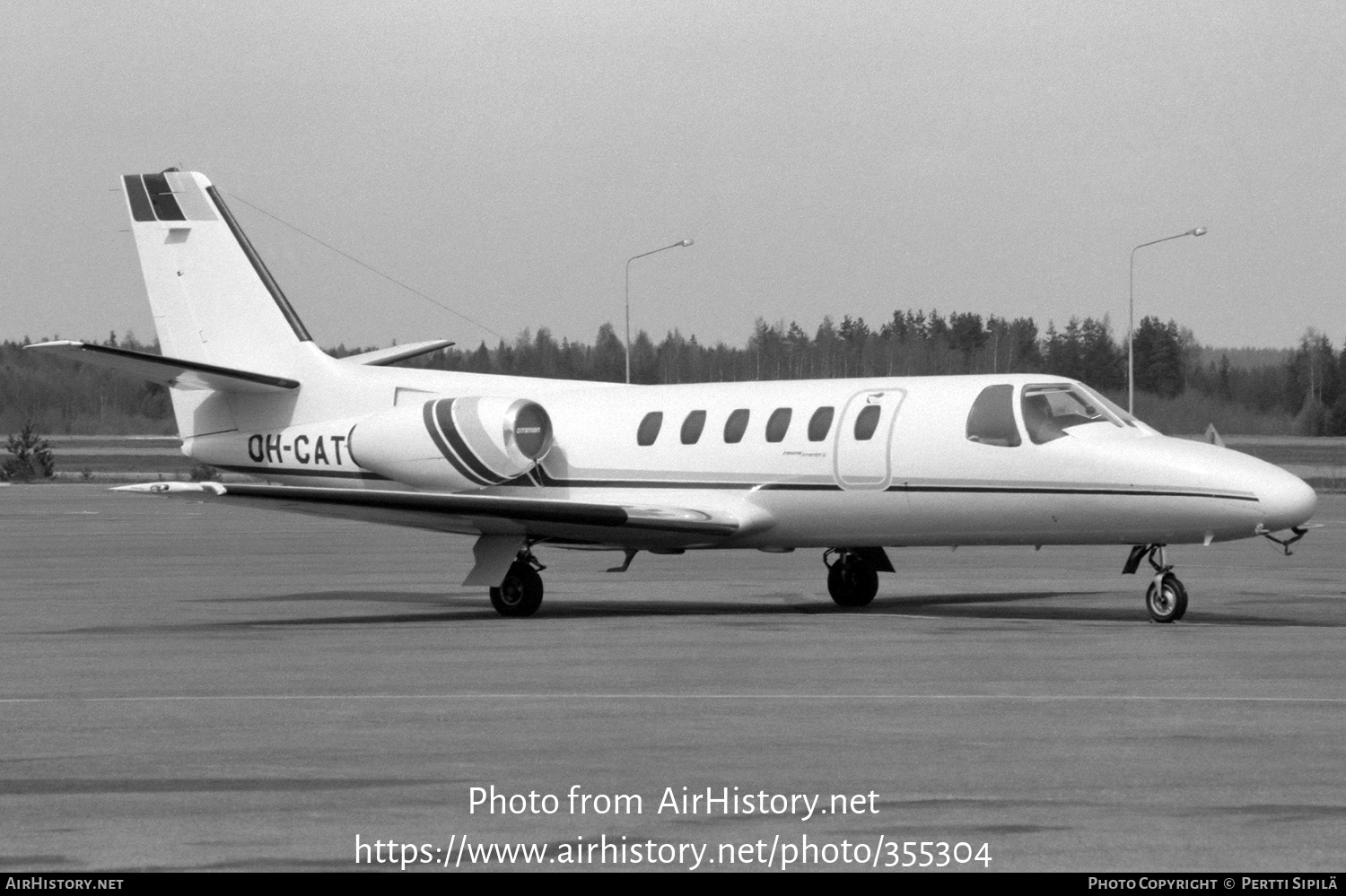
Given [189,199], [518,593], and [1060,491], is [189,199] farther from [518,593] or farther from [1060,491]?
[1060,491]

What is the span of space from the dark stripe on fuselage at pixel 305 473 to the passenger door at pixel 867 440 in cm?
589

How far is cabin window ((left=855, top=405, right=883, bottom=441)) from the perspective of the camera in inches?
770

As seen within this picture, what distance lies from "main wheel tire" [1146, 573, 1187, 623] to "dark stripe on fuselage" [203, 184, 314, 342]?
11823mm

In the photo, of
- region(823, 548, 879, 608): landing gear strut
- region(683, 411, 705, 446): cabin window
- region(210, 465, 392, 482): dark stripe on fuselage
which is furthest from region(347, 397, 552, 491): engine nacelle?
region(823, 548, 879, 608): landing gear strut

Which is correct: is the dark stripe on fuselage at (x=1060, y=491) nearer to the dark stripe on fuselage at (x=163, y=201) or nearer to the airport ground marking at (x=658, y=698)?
the airport ground marking at (x=658, y=698)

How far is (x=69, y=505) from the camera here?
160ft

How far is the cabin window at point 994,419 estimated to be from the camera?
61.2 ft

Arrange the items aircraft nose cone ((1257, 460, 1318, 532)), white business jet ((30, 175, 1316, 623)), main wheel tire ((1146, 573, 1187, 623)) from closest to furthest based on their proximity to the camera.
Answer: aircraft nose cone ((1257, 460, 1318, 532)), main wheel tire ((1146, 573, 1187, 623)), white business jet ((30, 175, 1316, 623))

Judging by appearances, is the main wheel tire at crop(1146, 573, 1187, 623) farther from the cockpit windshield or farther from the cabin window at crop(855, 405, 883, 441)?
the cabin window at crop(855, 405, 883, 441)

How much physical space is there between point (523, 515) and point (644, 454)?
7.20 feet

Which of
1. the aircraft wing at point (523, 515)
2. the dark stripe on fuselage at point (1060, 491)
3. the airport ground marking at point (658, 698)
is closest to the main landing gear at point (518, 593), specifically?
the aircraft wing at point (523, 515)

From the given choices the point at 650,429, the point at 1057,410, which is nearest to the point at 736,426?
the point at 650,429

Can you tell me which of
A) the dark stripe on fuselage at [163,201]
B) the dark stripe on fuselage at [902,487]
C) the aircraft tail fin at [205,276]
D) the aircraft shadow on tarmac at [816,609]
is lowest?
the aircraft shadow on tarmac at [816,609]

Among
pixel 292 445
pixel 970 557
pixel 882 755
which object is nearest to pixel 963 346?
pixel 970 557
